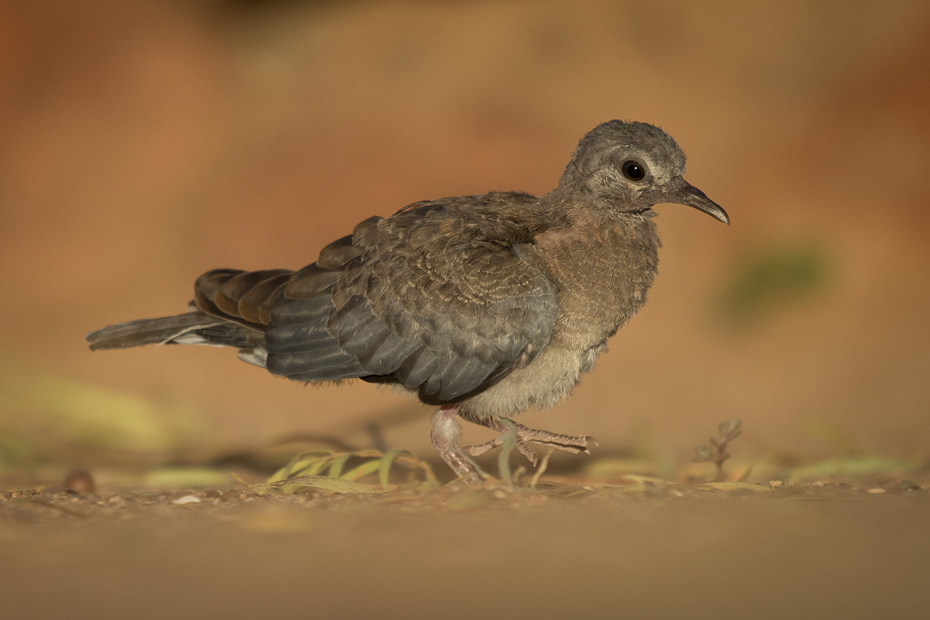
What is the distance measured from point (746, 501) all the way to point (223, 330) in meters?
2.36

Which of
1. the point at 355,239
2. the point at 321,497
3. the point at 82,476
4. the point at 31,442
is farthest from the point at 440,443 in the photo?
the point at 31,442

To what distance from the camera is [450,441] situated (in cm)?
379

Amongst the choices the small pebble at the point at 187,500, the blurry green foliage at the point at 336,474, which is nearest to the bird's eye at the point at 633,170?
the blurry green foliage at the point at 336,474

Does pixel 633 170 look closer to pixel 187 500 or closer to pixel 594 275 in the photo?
pixel 594 275

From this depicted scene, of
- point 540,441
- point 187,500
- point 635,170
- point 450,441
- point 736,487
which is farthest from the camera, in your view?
point 540,441

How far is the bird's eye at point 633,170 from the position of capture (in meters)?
3.56

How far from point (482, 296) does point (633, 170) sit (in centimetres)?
85

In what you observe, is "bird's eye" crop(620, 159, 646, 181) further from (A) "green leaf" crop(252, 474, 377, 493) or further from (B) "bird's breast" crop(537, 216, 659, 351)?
(A) "green leaf" crop(252, 474, 377, 493)

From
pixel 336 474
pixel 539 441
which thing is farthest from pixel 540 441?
pixel 336 474

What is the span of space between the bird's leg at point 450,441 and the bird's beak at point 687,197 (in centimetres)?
130

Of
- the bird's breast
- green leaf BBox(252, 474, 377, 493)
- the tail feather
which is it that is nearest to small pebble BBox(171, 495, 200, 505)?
green leaf BBox(252, 474, 377, 493)

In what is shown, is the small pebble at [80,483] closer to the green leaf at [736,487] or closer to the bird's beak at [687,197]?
the green leaf at [736,487]

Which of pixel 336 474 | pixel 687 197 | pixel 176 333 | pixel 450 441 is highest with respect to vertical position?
pixel 687 197

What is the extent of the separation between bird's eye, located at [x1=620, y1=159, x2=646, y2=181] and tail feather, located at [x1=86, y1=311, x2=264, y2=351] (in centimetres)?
174
